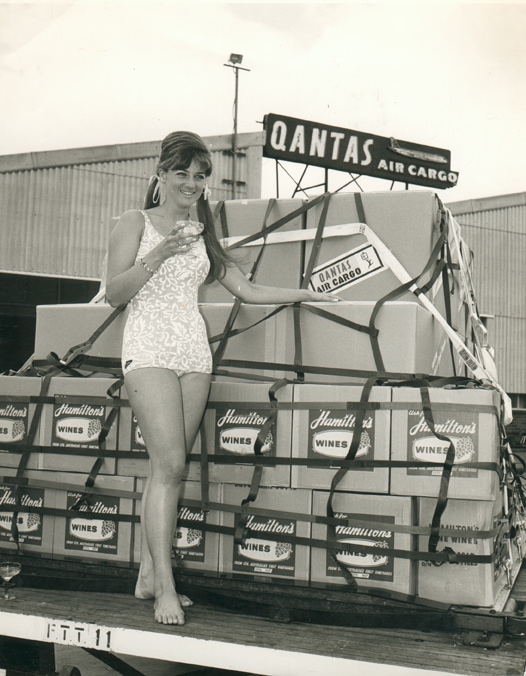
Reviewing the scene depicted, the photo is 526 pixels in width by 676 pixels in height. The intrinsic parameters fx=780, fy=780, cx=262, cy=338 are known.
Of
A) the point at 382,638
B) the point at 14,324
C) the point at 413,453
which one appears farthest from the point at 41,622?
the point at 14,324

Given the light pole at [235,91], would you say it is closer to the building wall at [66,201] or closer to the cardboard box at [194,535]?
the building wall at [66,201]

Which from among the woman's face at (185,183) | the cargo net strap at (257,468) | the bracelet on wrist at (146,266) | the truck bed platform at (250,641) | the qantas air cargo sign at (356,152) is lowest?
the truck bed platform at (250,641)

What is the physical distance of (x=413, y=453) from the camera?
7.98ft

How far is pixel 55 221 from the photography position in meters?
15.6

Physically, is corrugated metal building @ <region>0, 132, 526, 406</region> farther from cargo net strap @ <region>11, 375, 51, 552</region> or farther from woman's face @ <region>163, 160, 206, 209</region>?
woman's face @ <region>163, 160, 206, 209</region>

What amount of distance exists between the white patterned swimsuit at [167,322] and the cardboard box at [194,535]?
443mm

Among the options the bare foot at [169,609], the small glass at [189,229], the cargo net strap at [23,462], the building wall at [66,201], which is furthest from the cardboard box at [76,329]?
the building wall at [66,201]

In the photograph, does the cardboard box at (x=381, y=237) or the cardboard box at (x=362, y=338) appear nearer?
the cardboard box at (x=362, y=338)

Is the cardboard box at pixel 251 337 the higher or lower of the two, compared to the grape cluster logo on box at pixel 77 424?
higher

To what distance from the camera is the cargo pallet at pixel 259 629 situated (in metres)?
2.06

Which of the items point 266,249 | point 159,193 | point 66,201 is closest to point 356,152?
point 66,201

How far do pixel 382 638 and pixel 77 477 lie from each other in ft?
4.14

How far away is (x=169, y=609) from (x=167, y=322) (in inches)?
35.5

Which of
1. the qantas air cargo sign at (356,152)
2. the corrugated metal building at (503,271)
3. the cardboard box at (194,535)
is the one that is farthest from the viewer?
the corrugated metal building at (503,271)
